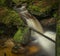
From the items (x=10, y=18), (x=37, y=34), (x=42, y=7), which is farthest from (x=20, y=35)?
(x=42, y=7)

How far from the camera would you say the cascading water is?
9.02 metres

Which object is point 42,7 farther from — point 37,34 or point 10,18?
point 10,18

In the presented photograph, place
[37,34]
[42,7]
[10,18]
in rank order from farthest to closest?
1. [42,7]
2. [10,18]
3. [37,34]

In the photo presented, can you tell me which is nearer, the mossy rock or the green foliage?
the green foliage

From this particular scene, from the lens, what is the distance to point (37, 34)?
34.2 ft

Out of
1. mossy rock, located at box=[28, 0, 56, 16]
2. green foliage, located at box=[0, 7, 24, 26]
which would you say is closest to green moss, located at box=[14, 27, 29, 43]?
green foliage, located at box=[0, 7, 24, 26]

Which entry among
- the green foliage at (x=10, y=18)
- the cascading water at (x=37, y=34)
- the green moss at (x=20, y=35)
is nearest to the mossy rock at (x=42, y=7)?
the cascading water at (x=37, y=34)

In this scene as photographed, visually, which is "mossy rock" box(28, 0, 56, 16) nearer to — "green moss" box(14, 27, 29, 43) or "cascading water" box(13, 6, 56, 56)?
"cascading water" box(13, 6, 56, 56)

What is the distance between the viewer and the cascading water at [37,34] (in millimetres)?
9023

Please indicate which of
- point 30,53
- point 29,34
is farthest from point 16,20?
point 30,53

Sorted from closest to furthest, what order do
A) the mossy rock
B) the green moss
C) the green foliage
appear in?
the green moss → the green foliage → the mossy rock

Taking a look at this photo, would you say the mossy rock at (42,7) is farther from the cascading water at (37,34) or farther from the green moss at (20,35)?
the green moss at (20,35)

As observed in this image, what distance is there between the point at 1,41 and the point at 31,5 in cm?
461

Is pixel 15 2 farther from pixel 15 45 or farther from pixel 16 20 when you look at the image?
pixel 15 45
